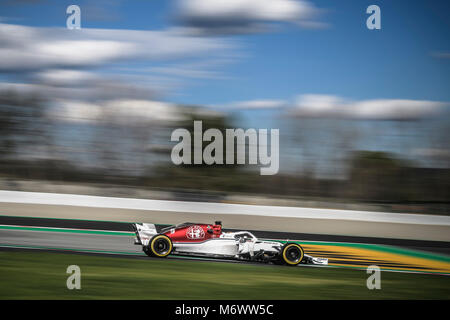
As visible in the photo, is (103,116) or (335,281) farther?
(103,116)

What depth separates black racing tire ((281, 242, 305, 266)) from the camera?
5898 millimetres

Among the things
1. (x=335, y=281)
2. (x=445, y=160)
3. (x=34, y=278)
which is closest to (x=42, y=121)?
(x=34, y=278)

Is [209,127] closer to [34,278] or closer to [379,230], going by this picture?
[379,230]

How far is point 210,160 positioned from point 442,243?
6.47 m

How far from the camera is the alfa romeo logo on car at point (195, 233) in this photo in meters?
5.74

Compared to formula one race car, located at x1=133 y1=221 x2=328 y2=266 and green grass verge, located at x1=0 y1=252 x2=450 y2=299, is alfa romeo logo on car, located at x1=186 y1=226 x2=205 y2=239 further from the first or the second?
green grass verge, located at x1=0 y1=252 x2=450 y2=299

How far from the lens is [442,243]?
10.4 m

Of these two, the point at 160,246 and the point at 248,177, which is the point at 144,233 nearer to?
the point at 160,246

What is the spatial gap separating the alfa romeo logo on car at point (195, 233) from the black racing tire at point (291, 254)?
111 centimetres

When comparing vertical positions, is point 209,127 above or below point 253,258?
above

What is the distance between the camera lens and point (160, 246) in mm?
5836

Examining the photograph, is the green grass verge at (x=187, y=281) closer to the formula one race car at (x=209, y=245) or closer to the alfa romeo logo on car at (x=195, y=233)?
the formula one race car at (x=209, y=245)

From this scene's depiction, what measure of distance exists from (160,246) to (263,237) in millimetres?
4030

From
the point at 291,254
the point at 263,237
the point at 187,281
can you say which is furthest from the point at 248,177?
the point at 187,281
